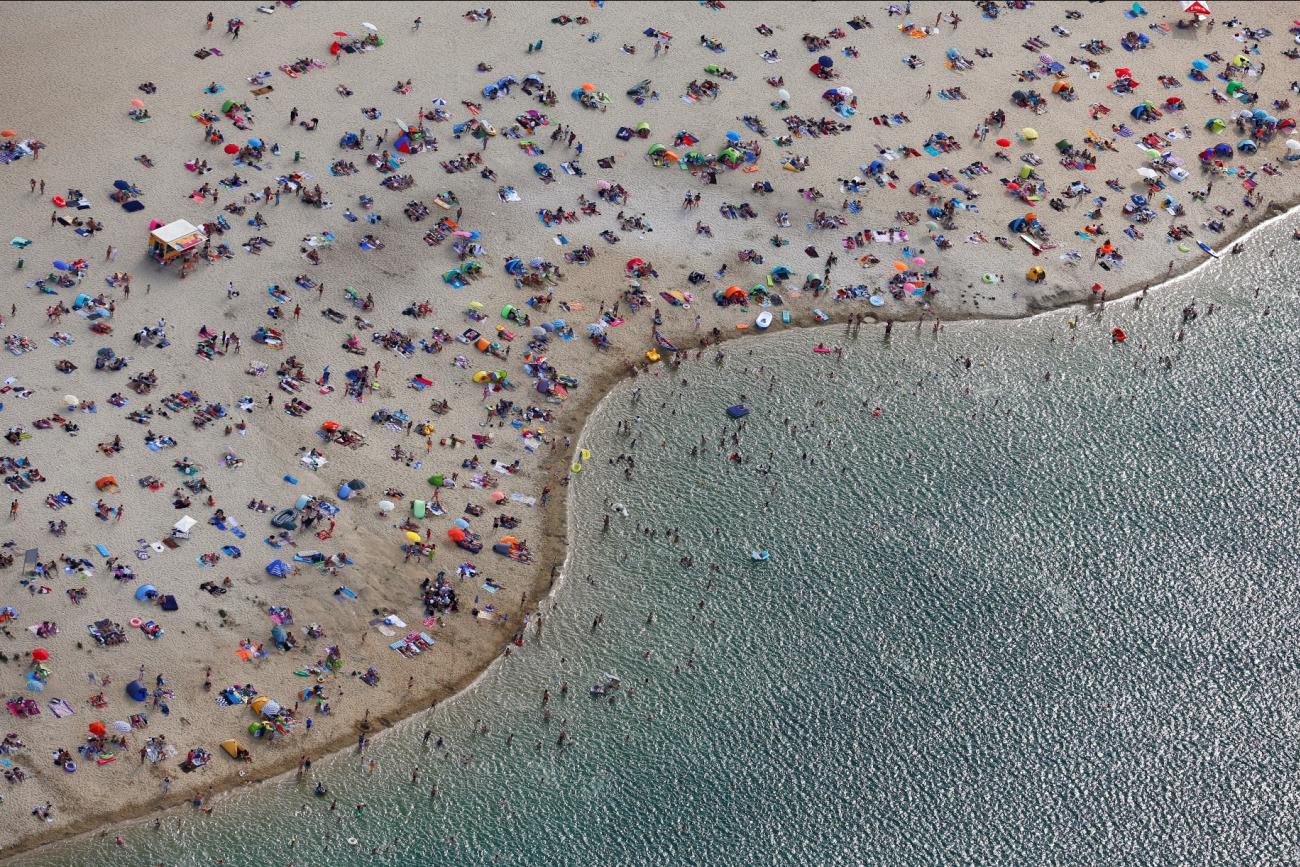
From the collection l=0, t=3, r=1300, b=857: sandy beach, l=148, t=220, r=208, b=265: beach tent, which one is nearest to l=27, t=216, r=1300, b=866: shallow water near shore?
l=0, t=3, r=1300, b=857: sandy beach

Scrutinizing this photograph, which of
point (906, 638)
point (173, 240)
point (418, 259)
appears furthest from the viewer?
point (418, 259)

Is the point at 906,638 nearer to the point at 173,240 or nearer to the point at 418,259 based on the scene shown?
the point at 418,259


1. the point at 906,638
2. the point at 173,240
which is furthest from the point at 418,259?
the point at 906,638

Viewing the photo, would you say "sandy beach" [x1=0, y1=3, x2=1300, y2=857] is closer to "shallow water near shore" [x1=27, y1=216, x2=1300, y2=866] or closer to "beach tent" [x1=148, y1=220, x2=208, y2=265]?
"beach tent" [x1=148, y1=220, x2=208, y2=265]

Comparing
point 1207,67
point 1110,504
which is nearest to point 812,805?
point 1110,504

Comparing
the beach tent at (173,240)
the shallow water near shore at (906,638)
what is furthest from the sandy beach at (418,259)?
the shallow water near shore at (906,638)

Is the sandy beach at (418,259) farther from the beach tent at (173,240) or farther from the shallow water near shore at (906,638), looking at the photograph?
the shallow water near shore at (906,638)
